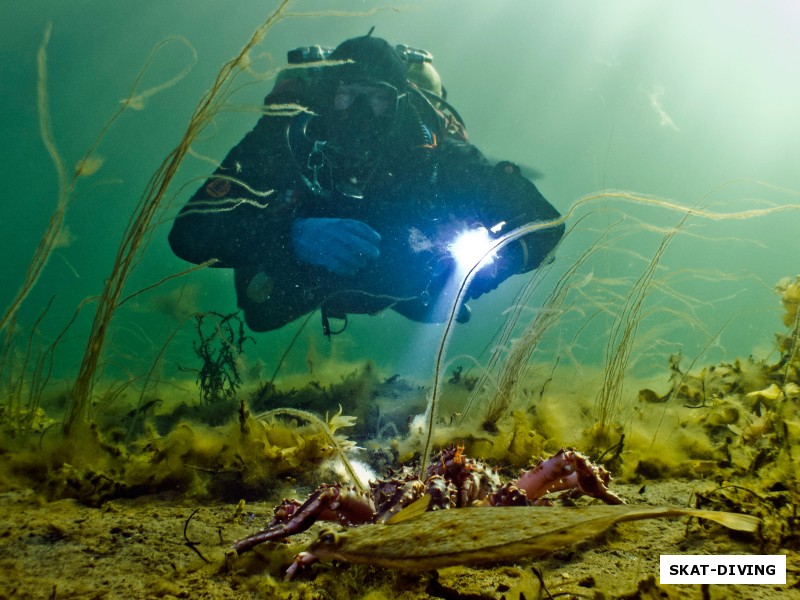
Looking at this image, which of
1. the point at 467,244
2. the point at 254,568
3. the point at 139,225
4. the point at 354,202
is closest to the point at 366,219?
the point at 354,202

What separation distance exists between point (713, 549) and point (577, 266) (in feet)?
7.71

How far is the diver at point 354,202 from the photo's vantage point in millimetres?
6551

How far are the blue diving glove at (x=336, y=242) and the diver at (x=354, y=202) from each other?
20mm

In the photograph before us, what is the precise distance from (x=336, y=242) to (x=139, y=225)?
180 inches

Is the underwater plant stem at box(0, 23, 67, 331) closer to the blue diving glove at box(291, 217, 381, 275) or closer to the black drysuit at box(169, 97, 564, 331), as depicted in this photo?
the black drysuit at box(169, 97, 564, 331)

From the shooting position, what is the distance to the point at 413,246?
24.3 ft

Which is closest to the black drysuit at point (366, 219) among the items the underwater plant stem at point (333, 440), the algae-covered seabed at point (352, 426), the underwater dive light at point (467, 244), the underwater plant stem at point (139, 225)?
the underwater dive light at point (467, 244)

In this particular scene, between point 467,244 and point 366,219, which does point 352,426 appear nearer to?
point 366,219

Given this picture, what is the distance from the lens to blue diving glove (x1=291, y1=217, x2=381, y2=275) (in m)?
6.92

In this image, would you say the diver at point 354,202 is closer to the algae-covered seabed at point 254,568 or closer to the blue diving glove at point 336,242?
the blue diving glove at point 336,242

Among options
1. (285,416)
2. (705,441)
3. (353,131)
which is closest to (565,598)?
(705,441)

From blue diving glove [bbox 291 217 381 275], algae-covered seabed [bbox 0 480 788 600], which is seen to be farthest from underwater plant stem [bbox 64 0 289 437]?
blue diving glove [bbox 291 217 381 275]

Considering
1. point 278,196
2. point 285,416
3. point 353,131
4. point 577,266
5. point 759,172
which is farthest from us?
point 759,172

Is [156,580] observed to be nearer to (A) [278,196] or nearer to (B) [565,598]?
(B) [565,598]
